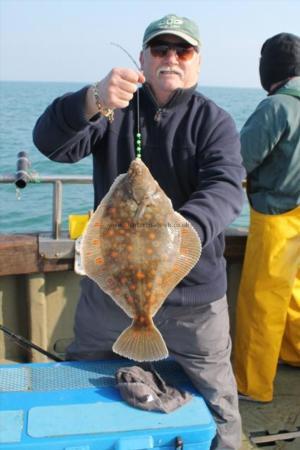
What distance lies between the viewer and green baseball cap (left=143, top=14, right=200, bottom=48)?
2.64m

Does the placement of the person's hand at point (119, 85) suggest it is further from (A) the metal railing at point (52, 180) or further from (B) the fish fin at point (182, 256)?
(A) the metal railing at point (52, 180)

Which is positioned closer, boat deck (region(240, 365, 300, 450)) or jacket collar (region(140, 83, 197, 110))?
jacket collar (region(140, 83, 197, 110))

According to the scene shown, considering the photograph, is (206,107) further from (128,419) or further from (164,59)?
(128,419)

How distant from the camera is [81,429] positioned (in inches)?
94.3

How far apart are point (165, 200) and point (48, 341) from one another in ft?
8.43

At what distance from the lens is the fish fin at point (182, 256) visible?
228 centimetres

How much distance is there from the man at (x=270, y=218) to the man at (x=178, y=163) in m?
0.95

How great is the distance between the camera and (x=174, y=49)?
271 centimetres

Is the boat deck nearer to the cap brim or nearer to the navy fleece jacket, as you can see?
the navy fleece jacket

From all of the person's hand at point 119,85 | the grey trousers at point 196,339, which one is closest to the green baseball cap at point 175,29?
the person's hand at point 119,85

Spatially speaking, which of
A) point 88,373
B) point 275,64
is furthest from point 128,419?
point 275,64

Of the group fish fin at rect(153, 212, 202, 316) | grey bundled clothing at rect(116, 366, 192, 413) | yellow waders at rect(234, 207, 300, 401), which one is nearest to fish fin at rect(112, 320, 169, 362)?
fish fin at rect(153, 212, 202, 316)

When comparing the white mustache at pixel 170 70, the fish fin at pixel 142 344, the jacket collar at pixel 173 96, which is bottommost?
the fish fin at pixel 142 344

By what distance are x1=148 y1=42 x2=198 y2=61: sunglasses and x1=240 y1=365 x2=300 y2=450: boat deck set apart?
2.47 metres
